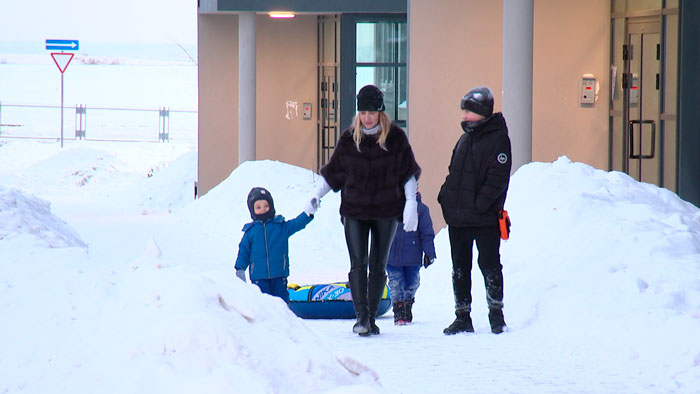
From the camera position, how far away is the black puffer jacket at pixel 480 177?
7191 millimetres

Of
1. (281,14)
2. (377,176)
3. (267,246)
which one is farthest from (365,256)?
(281,14)

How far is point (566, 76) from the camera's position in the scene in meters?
14.1

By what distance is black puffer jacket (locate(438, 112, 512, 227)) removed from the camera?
7.19 meters

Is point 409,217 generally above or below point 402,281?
above

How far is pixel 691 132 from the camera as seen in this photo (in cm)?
1248

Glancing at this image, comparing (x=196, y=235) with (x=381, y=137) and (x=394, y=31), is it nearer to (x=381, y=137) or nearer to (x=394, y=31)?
(x=394, y=31)

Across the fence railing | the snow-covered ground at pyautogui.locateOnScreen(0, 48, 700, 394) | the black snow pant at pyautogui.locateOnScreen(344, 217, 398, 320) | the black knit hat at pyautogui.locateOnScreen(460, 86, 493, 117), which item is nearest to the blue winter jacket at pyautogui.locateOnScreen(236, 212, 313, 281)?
the black snow pant at pyautogui.locateOnScreen(344, 217, 398, 320)

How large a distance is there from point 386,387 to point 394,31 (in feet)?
57.0

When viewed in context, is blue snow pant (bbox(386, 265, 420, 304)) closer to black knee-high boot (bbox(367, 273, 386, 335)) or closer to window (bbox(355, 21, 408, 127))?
black knee-high boot (bbox(367, 273, 386, 335))

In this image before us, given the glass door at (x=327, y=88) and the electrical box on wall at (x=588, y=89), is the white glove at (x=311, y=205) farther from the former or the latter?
the glass door at (x=327, y=88)

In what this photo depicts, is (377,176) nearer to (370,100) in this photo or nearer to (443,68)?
(370,100)

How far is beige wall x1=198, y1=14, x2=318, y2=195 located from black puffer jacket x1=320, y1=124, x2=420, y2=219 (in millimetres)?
16879

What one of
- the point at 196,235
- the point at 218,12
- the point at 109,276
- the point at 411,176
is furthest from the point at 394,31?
the point at 109,276

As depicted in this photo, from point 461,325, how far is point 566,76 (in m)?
7.36
